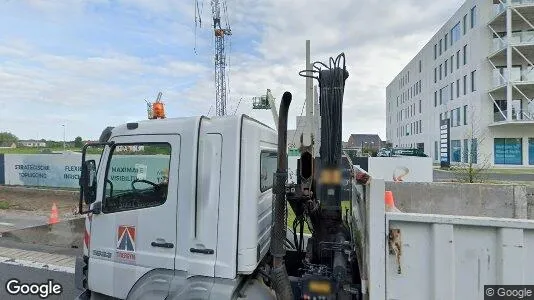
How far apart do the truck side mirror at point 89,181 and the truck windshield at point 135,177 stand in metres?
0.13

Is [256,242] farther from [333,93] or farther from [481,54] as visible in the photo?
[481,54]

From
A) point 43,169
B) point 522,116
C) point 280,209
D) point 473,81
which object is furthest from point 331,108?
point 473,81

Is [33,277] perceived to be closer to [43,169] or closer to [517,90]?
[43,169]

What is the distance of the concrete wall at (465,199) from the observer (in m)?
4.69

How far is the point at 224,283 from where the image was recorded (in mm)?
2926

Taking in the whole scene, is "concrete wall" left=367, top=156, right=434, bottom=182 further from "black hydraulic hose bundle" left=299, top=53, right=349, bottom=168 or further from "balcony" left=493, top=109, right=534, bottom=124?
"balcony" left=493, top=109, right=534, bottom=124

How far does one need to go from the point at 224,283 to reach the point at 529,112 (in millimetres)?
34934

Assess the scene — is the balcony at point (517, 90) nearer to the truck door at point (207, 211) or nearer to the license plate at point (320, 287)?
the license plate at point (320, 287)

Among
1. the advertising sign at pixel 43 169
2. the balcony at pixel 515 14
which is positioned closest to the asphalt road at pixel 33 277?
the advertising sign at pixel 43 169

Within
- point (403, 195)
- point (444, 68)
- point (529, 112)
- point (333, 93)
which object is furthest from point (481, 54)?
point (333, 93)

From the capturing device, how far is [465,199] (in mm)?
4918

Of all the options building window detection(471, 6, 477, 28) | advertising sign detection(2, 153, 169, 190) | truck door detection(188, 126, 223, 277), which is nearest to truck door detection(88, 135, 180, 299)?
truck door detection(188, 126, 223, 277)

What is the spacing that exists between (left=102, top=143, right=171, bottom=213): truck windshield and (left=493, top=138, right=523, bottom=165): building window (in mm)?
35646

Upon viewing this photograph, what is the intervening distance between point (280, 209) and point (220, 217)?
0.53 metres
